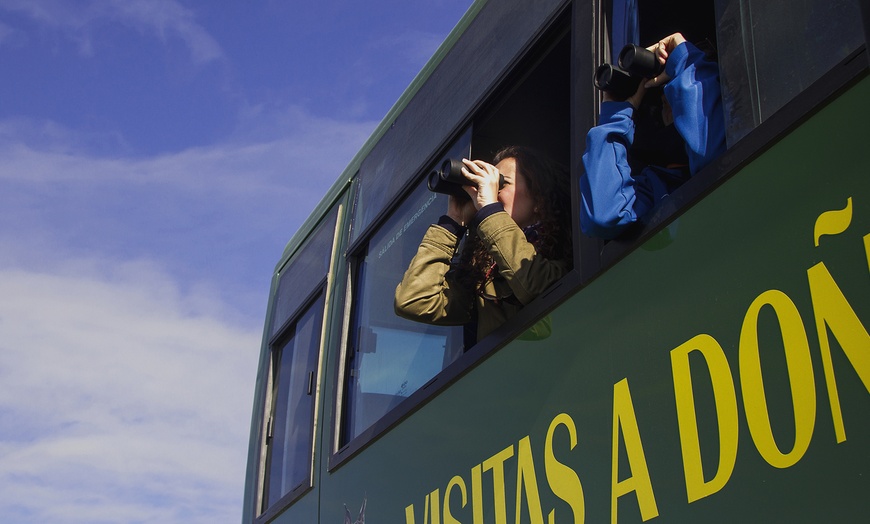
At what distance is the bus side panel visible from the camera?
5.71 feet

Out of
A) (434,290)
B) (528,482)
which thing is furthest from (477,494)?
(434,290)

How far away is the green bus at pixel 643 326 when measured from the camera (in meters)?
1.79

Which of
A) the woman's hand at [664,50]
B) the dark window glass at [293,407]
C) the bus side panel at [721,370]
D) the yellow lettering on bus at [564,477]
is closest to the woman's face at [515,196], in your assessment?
the bus side panel at [721,370]

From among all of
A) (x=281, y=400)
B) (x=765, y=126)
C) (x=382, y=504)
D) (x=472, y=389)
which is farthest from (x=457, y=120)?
(x=281, y=400)

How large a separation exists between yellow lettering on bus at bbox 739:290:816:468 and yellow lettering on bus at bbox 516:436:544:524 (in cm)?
71

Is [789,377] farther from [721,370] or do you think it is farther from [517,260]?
[517,260]

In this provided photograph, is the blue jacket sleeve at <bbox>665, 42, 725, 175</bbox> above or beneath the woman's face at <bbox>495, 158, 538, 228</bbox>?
beneath

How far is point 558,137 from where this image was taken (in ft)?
12.2

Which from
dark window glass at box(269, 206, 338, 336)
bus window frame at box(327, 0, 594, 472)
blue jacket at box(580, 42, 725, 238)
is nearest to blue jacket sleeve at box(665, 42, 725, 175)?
blue jacket at box(580, 42, 725, 238)

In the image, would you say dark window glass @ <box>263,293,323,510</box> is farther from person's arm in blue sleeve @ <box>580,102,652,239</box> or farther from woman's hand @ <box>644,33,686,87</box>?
woman's hand @ <box>644,33,686,87</box>

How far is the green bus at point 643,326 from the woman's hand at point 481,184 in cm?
27

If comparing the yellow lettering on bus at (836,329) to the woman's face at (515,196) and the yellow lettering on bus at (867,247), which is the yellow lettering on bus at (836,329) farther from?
the woman's face at (515,196)

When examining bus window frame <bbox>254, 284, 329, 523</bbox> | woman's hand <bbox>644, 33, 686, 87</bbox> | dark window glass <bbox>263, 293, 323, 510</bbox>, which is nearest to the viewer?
woman's hand <bbox>644, 33, 686, 87</bbox>

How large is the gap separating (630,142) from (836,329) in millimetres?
907
